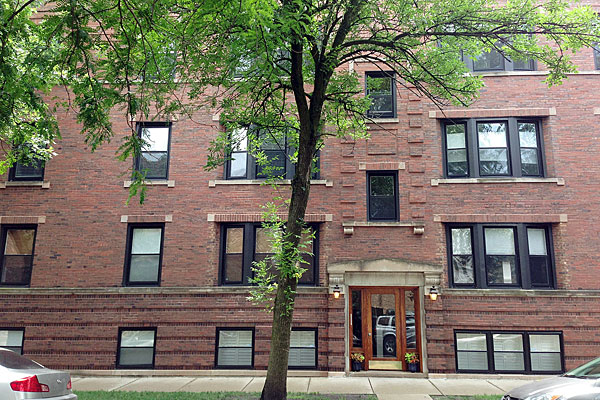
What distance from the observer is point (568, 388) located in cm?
640

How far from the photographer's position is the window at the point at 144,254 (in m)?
13.3

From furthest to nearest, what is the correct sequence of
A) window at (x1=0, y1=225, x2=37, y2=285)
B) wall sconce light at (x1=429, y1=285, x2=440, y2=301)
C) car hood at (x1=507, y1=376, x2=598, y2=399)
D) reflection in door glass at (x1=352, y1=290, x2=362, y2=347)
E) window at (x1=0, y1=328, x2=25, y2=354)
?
1. window at (x1=0, y1=225, x2=37, y2=285)
2. window at (x1=0, y1=328, x2=25, y2=354)
3. reflection in door glass at (x1=352, y1=290, x2=362, y2=347)
4. wall sconce light at (x1=429, y1=285, x2=440, y2=301)
5. car hood at (x1=507, y1=376, x2=598, y2=399)

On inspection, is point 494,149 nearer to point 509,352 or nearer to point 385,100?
point 385,100

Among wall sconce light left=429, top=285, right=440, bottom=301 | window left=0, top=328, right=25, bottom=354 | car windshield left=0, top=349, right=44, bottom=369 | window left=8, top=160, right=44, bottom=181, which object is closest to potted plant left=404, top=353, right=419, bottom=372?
wall sconce light left=429, top=285, right=440, bottom=301

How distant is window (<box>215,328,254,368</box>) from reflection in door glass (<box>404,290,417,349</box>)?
4472 millimetres

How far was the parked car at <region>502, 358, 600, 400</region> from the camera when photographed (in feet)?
20.4

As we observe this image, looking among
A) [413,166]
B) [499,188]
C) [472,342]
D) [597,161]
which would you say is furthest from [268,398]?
[597,161]

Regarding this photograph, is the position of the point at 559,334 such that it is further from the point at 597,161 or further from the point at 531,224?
the point at 597,161

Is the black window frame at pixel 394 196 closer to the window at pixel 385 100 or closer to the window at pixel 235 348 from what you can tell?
the window at pixel 385 100

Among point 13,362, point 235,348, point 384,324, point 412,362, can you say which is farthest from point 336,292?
point 13,362

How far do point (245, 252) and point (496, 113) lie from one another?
8574 millimetres

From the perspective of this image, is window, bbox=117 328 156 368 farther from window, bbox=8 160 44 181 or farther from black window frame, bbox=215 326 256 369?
window, bbox=8 160 44 181

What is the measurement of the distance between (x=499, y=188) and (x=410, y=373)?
5.82 metres

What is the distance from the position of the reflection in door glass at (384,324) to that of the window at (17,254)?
10.4 metres
